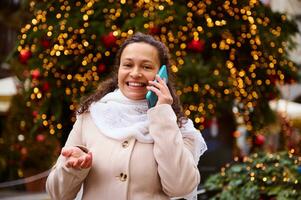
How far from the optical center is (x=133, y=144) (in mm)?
2701

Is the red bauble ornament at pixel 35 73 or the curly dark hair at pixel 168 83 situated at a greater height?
the curly dark hair at pixel 168 83

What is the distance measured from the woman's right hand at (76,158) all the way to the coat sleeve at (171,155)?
0.89 ft

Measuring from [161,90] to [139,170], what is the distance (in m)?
0.33

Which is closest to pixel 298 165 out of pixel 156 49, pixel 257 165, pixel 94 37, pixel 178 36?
pixel 257 165

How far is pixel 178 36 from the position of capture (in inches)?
268

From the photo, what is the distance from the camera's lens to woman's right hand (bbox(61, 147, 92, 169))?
2562mm

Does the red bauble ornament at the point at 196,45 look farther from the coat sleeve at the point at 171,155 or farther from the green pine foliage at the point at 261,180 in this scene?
the coat sleeve at the point at 171,155

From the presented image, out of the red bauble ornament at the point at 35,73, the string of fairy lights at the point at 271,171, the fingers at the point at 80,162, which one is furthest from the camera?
the red bauble ornament at the point at 35,73

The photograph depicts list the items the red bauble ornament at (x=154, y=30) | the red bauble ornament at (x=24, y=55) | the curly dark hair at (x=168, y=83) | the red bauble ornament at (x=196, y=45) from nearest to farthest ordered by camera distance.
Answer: the curly dark hair at (x=168, y=83)
the red bauble ornament at (x=154, y=30)
the red bauble ornament at (x=196, y=45)
the red bauble ornament at (x=24, y=55)

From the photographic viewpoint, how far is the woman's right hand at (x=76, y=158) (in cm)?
256

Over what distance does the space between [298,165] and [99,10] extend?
256 cm

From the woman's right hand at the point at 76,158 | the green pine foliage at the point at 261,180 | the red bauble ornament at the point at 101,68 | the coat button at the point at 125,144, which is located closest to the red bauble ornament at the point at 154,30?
the red bauble ornament at the point at 101,68

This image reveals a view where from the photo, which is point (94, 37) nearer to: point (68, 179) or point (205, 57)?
point (205, 57)

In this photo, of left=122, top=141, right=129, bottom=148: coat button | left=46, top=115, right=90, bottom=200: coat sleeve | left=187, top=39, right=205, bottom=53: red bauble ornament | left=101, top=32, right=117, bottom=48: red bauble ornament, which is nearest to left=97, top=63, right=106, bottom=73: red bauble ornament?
left=101, top=32, right=117, bottom=48: red bauble ornament
